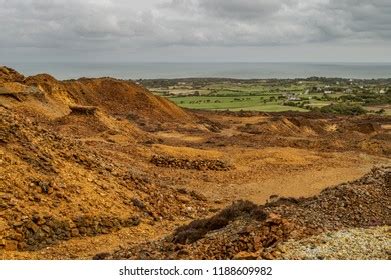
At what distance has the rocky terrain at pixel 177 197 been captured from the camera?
9.71m

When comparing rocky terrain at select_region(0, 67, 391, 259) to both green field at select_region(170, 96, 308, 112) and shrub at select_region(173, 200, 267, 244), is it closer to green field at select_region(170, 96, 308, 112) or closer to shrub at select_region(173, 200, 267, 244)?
shrub at select_region(173, 200, 267, 244)

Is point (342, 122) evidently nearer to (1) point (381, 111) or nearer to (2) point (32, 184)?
(1) point (381, 111)

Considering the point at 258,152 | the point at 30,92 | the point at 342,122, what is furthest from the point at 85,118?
the point at 342,122

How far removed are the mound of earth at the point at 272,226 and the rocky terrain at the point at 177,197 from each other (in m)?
0.03

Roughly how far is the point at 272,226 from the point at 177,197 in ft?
23.9

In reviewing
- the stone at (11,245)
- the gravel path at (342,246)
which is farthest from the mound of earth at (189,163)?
the gravel path at (342,246)

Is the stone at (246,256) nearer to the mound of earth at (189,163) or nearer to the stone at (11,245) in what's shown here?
the stone at (11,245)

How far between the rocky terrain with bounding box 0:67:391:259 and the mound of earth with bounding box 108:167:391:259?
0.03 meters

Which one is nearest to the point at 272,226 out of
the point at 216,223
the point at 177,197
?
the point at 216,223

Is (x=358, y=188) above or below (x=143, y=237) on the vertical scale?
above

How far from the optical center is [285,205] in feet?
37.8

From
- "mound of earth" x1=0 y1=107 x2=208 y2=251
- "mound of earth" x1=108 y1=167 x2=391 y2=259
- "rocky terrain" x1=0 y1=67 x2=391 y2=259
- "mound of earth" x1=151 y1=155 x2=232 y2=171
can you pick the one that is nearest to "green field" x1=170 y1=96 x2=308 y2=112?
"rocky terrain" x1=0 y1=67 x2=391 y2=259

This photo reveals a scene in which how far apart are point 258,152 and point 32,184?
14.4 m

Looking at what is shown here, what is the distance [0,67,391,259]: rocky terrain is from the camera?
971 cm
